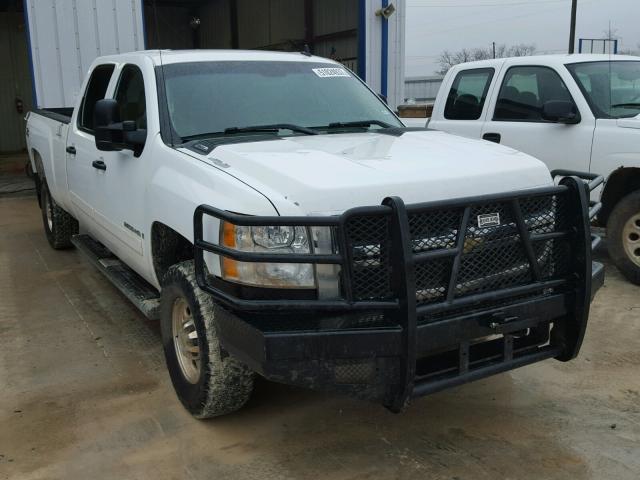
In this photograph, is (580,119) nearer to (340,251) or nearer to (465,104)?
(465,104)

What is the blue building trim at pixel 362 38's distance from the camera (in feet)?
37.9

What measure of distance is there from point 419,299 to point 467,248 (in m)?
0.32

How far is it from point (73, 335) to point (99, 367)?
0.71 metres

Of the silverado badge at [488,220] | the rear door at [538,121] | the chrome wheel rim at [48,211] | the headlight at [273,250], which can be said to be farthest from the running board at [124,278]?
the rear door at [538,121]

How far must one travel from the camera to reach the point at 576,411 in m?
3.60

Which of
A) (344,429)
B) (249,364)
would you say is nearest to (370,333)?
(249,364)

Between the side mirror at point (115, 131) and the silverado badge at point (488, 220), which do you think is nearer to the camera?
the silverado badge at point (488, 220)

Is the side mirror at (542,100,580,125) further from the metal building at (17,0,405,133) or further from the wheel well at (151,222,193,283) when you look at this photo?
the metal building at (17,0,405,133)

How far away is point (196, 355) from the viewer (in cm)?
356

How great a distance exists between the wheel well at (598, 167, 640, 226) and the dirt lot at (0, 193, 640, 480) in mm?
1574

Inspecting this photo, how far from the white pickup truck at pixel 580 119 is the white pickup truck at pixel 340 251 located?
2.34 metres

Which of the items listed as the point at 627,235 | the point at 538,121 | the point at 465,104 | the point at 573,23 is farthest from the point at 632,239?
the point at 573,23

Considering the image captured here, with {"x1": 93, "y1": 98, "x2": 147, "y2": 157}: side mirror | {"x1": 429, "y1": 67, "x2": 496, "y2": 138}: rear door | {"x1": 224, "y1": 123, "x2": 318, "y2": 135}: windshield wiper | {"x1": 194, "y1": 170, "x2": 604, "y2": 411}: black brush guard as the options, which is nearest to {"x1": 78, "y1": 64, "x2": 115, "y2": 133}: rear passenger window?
{"x1": 93, "y1": 98, "x2": 147, "y2": 157}: side mirror

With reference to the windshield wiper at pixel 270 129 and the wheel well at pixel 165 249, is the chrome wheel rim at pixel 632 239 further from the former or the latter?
the wheel well at pixel 165 249
